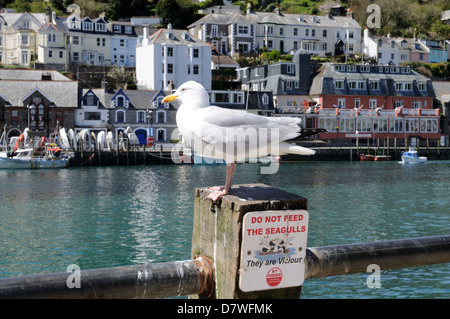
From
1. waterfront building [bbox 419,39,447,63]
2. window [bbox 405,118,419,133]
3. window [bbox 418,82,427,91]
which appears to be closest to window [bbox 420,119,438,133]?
window [bbox 405,118,419,133]

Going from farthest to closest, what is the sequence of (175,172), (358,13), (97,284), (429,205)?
(358,13) < (175,172) < (429,205) < (97,284)

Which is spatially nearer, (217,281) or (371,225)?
(217,281)

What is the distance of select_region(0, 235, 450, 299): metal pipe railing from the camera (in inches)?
123

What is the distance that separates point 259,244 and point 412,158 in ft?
238

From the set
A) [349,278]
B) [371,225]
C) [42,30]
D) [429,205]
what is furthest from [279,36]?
[349,278]

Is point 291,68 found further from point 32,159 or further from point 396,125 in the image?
point 32,159

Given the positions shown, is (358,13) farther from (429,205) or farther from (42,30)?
(429,205)

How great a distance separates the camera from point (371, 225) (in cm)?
2900

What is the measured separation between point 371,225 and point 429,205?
8.96 metres

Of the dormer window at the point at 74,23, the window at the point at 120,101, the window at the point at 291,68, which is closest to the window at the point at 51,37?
the dormer window at the point at 74,23

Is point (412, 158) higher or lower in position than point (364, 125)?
lower

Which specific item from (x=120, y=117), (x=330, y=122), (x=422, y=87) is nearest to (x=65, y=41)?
(x=120, y=117)

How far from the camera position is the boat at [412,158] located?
7212cm

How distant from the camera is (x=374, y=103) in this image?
89000mm
